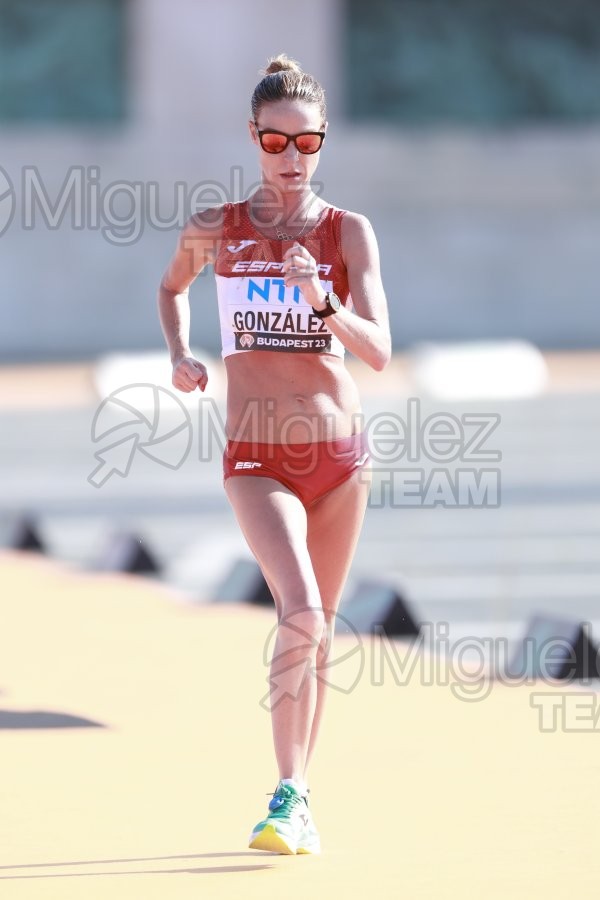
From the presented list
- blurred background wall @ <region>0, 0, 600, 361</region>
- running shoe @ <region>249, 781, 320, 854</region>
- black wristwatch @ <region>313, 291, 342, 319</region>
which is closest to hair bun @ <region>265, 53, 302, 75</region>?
A: black wristwatch @ <region>313, 291, 342, 319</region>

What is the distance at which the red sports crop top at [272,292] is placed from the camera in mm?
5293

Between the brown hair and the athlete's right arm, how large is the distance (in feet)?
1.18

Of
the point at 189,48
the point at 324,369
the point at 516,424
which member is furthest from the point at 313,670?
the point at 189,48

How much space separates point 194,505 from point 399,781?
8.52 meters

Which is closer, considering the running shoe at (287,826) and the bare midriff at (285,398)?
the running shoe at (287,826)

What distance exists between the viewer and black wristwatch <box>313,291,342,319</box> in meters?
5.01

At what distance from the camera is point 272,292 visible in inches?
208

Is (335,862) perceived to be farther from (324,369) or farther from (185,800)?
(324,369)

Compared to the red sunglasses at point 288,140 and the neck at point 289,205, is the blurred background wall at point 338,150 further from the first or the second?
the red sunglasses at point 288,140

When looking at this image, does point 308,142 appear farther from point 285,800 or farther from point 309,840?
point 309,840

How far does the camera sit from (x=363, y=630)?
8.98 metres

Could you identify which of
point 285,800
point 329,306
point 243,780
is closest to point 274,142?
point 329,306

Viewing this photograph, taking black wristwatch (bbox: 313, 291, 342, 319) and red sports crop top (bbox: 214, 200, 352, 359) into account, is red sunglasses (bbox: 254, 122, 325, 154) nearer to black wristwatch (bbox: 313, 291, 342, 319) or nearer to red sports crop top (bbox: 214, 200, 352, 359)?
red sports crop top (bbox: 214, 200, 352, 359)

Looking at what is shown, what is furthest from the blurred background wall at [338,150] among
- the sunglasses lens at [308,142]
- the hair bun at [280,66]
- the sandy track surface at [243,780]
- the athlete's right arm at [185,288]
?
the sunglasses lens at [308,142]
